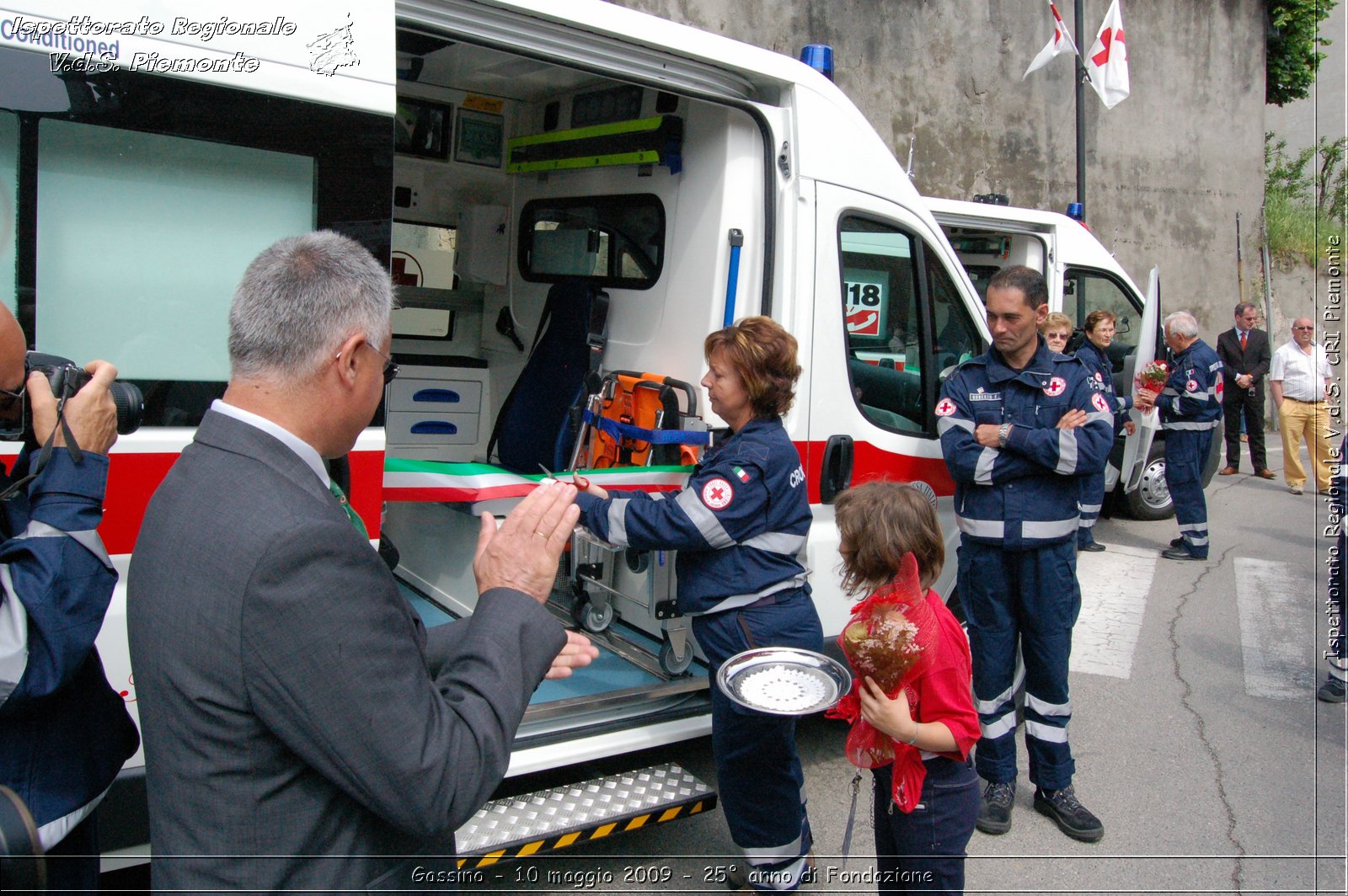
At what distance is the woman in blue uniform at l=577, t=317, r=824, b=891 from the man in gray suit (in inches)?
53.9

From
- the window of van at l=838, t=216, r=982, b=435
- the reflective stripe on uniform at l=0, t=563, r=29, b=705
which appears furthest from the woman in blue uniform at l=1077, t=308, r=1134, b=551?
the reflective stripe on uniform at l=0, t=563, r=29, b=705

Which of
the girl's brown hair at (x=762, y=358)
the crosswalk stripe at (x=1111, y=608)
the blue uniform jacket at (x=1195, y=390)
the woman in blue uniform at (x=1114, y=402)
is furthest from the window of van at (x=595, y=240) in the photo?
the blue uniform jacket at (x=1195, y=390)

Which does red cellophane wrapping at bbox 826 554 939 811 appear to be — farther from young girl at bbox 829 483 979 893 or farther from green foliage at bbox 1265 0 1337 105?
green foliage at bbox 1265 0 1337 105

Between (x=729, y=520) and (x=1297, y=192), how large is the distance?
21.0 metres

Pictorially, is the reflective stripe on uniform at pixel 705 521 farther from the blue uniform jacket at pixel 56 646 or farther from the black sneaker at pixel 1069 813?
the black sneaker at pixel 1069 813

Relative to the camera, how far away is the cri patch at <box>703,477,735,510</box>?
9.20 ft

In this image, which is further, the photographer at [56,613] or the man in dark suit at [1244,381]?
the man in dark suit at [1244,381]

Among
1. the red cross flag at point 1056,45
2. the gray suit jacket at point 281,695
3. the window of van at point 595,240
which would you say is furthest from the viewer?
the red cross flag at point 1056,45

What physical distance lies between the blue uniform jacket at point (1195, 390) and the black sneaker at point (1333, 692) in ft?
10.5

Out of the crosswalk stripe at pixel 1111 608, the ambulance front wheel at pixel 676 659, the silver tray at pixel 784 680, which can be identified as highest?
the silver tray at pixel 784 680

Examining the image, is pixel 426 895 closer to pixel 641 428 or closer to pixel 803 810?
pixel 803 810

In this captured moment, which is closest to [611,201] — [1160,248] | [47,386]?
[47,386]

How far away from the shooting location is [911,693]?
231cm

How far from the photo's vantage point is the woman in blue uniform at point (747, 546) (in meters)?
2.83
